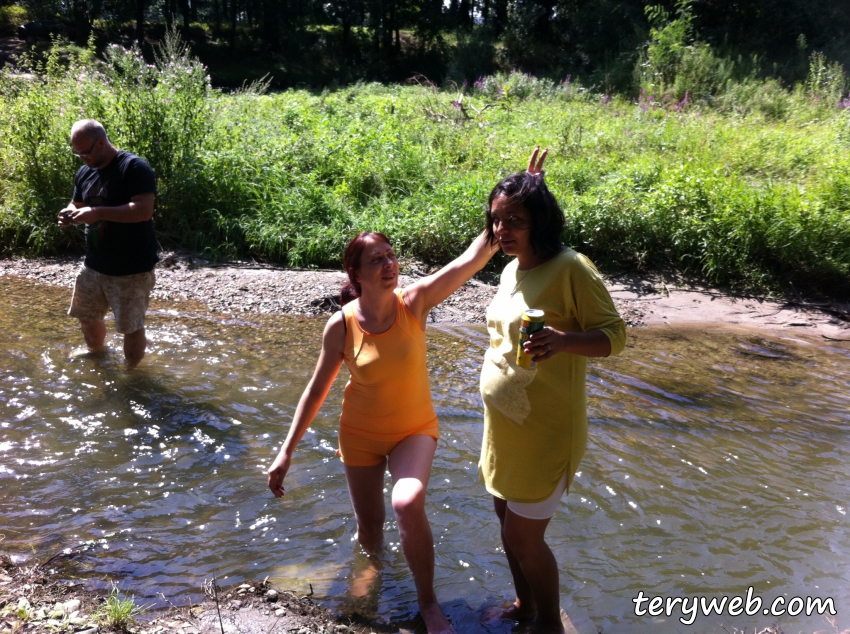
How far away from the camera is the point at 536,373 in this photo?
267cm

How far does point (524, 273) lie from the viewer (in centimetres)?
279

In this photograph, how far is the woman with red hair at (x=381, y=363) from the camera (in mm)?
3217

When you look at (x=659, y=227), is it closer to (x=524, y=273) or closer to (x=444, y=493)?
(x=444, y=493)

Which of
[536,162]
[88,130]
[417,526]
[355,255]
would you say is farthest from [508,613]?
[88,130]

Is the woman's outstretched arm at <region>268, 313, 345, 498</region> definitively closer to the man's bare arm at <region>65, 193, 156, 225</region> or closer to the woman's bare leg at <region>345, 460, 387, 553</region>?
the woman's bare leg at <region>345, 460, 387, 553</region>

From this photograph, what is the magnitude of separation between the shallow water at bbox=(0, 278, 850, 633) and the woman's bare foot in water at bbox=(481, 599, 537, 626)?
5cm

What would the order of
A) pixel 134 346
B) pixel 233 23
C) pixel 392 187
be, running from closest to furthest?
pixel 134 346 < pixel 392 187 < pixel 233 23

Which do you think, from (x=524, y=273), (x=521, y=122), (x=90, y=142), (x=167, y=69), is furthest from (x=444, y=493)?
(x=521, y=122)

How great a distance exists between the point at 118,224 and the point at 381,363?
323cm

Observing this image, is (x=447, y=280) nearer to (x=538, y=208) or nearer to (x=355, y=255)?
(x=355, y=255)

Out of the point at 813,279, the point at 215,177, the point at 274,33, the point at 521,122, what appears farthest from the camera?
the point at 274,33

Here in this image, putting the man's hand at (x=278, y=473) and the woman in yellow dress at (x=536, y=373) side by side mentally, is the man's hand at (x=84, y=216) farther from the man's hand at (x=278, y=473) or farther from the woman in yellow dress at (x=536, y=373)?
the woman in yellow dress at (x=536, y=373)

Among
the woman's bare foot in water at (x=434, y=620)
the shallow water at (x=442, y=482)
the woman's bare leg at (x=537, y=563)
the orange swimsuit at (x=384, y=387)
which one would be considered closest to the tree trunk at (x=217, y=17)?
the shallow water at (x=442, y=482)

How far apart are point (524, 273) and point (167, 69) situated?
9132 millimetres
